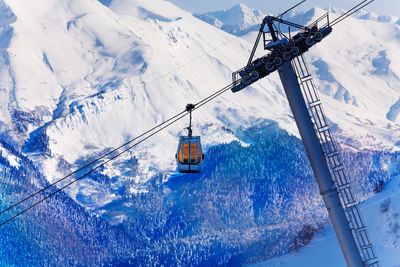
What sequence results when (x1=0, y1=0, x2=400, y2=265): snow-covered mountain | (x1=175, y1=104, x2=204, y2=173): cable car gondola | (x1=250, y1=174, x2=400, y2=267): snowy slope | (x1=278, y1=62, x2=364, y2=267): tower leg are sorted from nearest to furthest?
(x1=278, y1=62, x2=364, y2=267): tower leg
(x1=175, y1=104, x2=204, y2=173): cable car gondola
(x1=250, y1=174, x2=400, y2=267): snowy slope
(x1=0, y1=0, x2=400, y2=265): snow-covered mountain

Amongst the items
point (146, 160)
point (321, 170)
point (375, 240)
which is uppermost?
point (146, 160)

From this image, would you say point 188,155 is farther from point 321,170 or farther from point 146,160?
point 146,160

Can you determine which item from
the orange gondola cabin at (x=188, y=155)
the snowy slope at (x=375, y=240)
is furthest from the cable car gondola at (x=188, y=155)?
the snowy slope at (x=375, y=240)

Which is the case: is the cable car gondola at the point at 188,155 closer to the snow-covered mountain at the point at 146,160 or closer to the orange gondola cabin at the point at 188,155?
the orange gondola cabin at the point at 188,155

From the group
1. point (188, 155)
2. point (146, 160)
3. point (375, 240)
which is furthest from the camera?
point (146, 160)

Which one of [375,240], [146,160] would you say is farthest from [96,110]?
[375,240]

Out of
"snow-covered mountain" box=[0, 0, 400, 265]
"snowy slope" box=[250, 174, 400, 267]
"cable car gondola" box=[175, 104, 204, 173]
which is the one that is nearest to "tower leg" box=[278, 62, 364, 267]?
"cable car gondola" box=[175, 104, 204, 173]

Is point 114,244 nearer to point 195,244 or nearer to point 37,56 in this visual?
point 195,244

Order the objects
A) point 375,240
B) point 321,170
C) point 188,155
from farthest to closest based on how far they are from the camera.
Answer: point 375,240 < point 188,155 < point 321,170

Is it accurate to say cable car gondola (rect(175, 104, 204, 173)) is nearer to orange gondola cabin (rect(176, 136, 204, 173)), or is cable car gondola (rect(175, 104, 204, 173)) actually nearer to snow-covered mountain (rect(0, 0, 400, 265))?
orange gondola cabin (rect(176, 136, 204, 173))
